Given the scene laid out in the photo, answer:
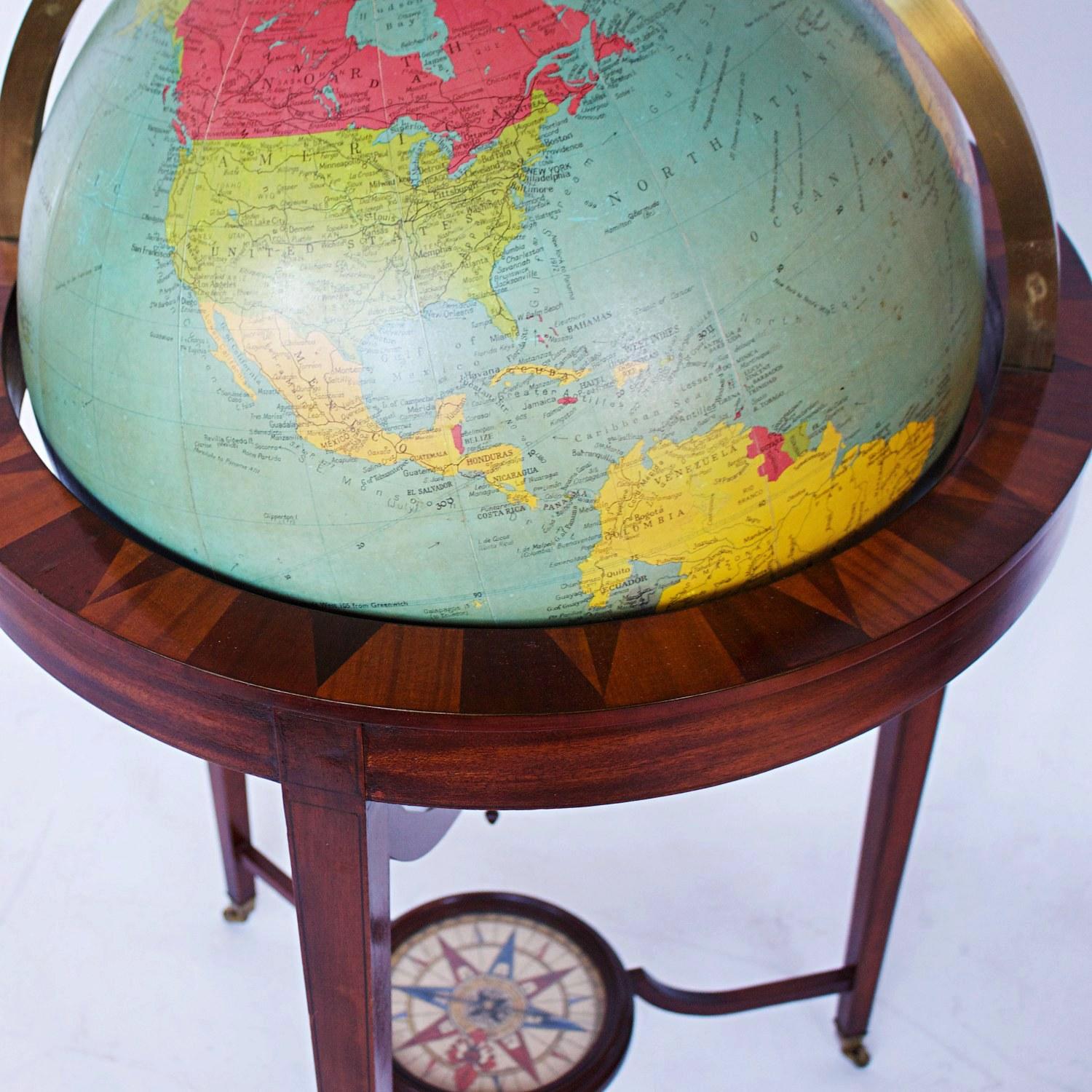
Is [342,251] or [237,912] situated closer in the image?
[342,251]

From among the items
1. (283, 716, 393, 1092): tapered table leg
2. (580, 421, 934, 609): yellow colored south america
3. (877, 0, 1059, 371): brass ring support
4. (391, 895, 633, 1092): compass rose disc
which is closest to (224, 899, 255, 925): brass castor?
(391, 895, 633, 1092): compass rose disc

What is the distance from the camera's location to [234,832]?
9.99ft

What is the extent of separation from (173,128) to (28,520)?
1.69 ft

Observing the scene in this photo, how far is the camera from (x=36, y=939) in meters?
3.07

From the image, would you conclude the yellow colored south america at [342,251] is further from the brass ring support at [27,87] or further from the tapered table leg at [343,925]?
the brass ring support at [27,87]

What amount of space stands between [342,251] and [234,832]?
1.85 m

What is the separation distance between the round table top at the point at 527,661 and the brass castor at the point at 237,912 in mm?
1523

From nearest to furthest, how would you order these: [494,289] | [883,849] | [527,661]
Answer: [494,289]
[527,661]
[883,849]

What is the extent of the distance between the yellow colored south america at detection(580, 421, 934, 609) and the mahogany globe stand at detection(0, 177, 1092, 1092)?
1.4 inches

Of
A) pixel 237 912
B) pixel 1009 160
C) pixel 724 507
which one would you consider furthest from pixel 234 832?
pixel 1009 160

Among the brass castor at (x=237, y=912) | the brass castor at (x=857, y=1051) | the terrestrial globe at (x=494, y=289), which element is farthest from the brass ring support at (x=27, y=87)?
the brass castor at (x=857, y=1051)

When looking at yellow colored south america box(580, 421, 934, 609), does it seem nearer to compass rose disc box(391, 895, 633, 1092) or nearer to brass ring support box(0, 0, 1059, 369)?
brass ring support box(0, 0, 1059, 369)

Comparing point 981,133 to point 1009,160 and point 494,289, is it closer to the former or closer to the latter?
point 1009,160

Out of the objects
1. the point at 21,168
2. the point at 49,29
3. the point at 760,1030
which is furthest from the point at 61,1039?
the point at 49,29
